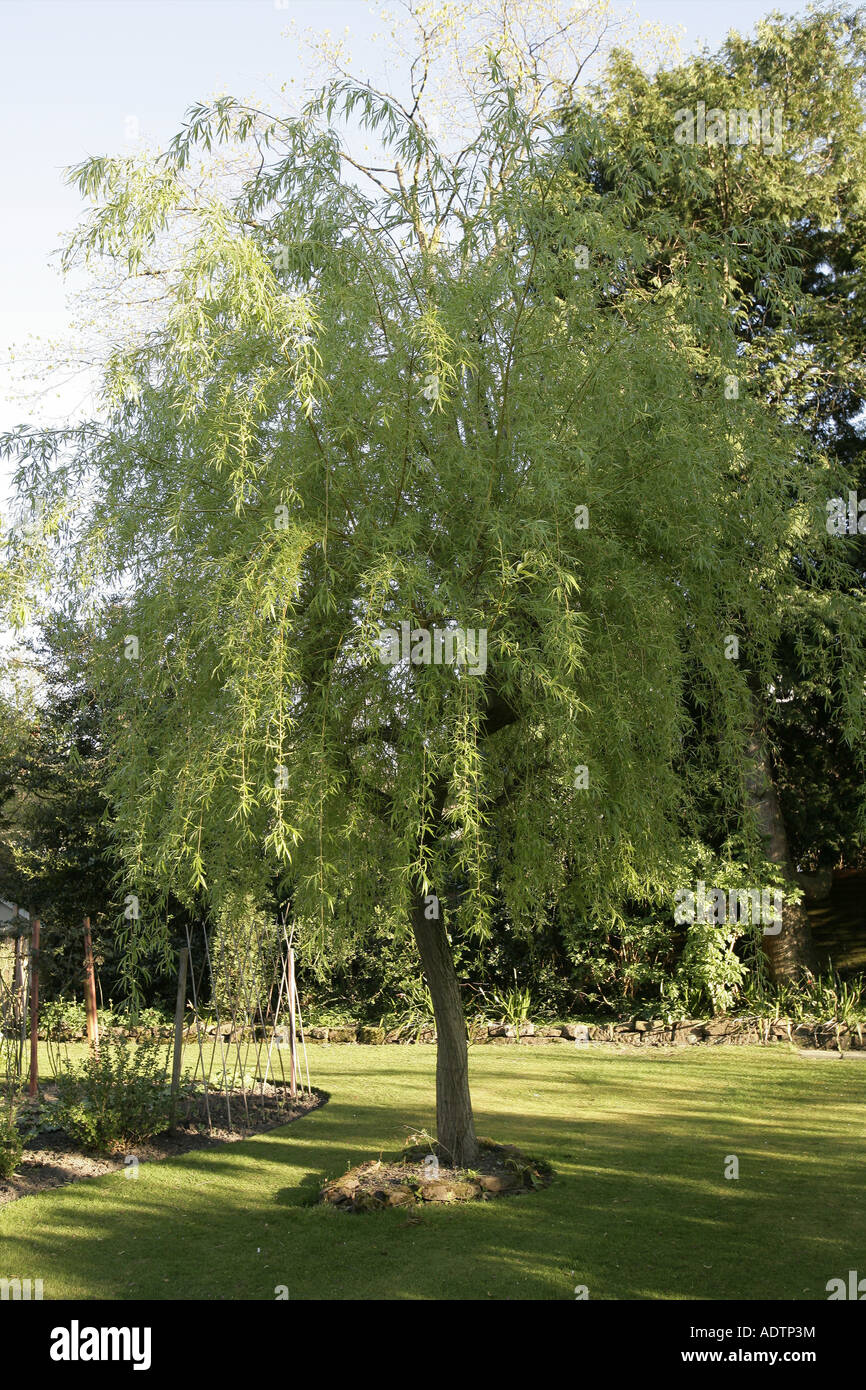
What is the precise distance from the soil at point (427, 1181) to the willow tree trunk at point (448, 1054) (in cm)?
13

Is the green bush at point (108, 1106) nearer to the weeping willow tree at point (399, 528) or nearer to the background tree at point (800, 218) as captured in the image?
the weeping willow tree at point (399, 528)

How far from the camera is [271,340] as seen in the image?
544 centimetres

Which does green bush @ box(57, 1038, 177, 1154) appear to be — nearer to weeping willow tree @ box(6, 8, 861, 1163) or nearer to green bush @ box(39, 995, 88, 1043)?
weeping willow tree @ box(6, 8, 861, 1163)

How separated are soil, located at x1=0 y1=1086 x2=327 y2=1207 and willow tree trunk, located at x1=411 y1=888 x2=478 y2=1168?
2.22 m

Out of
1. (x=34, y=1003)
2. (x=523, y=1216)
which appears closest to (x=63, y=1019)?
(x=34, y=1003)

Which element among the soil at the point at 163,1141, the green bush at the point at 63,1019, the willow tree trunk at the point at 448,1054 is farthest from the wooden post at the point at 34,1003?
the green bush at the point at 63,1019

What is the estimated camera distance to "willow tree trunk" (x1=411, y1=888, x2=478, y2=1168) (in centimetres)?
686

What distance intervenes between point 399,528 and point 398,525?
0.12 feet

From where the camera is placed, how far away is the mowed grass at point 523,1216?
522 cm

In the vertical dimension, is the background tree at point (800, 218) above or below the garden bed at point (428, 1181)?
above
